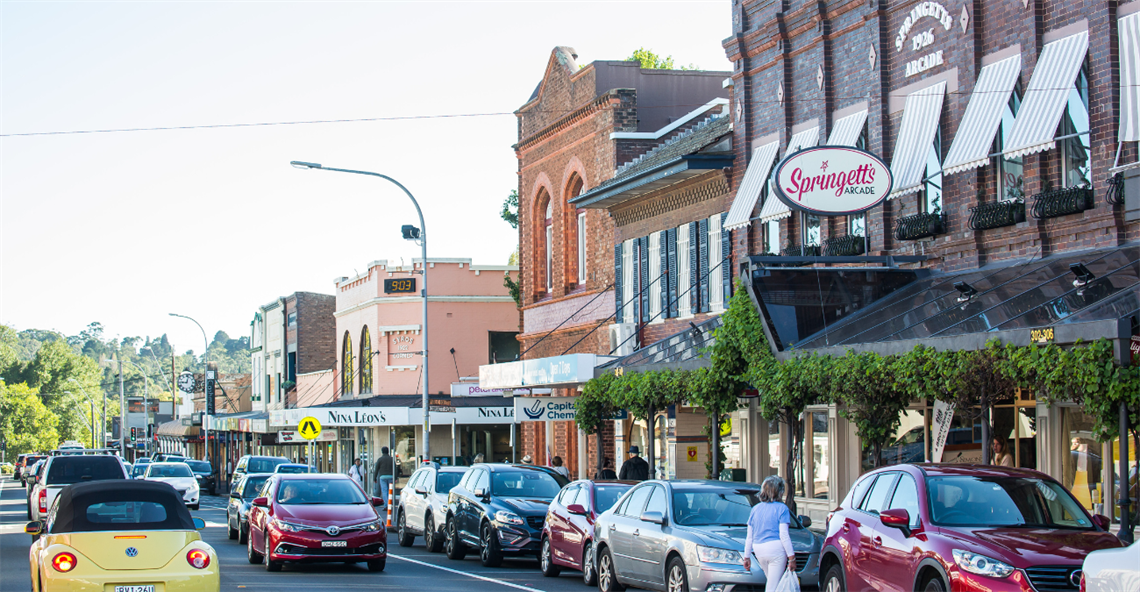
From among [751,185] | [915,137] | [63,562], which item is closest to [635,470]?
[751,185]

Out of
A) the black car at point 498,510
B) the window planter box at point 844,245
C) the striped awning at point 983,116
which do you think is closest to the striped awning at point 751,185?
the window planter box at point 844,245

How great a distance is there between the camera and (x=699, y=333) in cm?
2636

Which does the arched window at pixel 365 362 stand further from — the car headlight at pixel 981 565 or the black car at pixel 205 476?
the car headlight at pixel 981 565

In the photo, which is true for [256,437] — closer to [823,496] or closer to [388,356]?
[388,356]

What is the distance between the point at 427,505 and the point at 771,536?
42.3 feet

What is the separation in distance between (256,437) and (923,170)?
50.4 meters

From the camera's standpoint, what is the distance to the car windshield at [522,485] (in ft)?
71.1

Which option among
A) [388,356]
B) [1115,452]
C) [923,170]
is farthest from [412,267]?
[1115,452]

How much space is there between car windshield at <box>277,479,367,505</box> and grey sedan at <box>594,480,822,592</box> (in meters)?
5.41

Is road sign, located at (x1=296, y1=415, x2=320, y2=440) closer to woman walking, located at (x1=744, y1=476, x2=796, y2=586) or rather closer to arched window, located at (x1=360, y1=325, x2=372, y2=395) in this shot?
arched window, located at (x1=360, y1=325, x2=372, y2=395)

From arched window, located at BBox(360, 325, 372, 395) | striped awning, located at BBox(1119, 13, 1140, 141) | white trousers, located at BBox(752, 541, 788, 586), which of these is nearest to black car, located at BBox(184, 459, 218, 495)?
arched window, located at BBox(360, 325, 372, 395)

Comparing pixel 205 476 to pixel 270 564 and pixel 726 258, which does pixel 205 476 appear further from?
pixel 270 564

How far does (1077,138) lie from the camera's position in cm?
1836

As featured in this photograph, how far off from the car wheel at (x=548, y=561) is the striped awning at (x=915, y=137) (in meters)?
7.42
